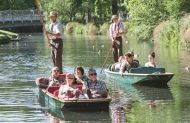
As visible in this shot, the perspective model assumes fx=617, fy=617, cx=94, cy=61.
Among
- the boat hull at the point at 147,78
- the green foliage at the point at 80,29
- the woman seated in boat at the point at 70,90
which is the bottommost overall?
the green foliage at the point at 80,29

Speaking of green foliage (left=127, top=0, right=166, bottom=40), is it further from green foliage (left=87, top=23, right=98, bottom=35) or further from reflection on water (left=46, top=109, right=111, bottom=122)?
Result: reflection on water (left=46, top=109, right=111, bottom=122)

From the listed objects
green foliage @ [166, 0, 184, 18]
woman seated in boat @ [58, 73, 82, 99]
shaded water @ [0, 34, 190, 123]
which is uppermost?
green foliage @ [166, 0, 184, 18]

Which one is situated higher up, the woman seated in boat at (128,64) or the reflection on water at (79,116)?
the woman seated in boat at (128,64)

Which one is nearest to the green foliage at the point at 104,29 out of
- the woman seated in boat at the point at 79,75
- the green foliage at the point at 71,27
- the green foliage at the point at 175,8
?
the green foliage at the point at 71,27

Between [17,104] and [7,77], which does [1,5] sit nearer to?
[7,77]

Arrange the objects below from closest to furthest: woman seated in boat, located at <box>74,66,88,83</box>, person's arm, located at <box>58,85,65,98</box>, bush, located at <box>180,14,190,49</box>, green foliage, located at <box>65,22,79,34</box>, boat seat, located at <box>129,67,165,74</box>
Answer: person's arm, located at <box>58,85,65,98</box>
woman seated in boat, located at <box>74,66,88,83</box>
boat seat, located at <box>129,67,165,74</box>
bush, located at <box>180,14,190,49</box>
green foliage, located at <box>65,22,79,34</box>

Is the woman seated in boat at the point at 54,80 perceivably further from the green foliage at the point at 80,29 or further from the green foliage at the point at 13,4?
the green foliage at the point at 13,4

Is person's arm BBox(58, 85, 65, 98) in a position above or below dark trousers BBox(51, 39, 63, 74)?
below

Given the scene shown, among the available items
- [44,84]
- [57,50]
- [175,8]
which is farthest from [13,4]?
[44,84]

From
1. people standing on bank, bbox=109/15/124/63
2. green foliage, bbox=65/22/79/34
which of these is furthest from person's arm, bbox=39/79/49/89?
green foliage, bbox=65/22/79/34

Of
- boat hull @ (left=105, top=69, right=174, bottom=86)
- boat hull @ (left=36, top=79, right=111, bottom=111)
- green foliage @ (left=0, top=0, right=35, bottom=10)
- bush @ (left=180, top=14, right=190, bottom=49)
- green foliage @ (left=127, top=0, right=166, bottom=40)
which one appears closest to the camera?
boat hull @ (left=36, top=79, right=111, bottom=111)

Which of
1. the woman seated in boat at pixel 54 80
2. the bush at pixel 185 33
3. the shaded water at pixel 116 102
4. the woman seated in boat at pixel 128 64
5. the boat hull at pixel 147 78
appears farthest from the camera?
the bush at pixel 185 33

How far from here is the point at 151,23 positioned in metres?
56.1

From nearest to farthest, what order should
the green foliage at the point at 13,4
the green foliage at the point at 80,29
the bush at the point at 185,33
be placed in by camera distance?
the bush at the point at 185,33 → the green foliage at the point at 80,29 → the green foliage at the point at 13,4
